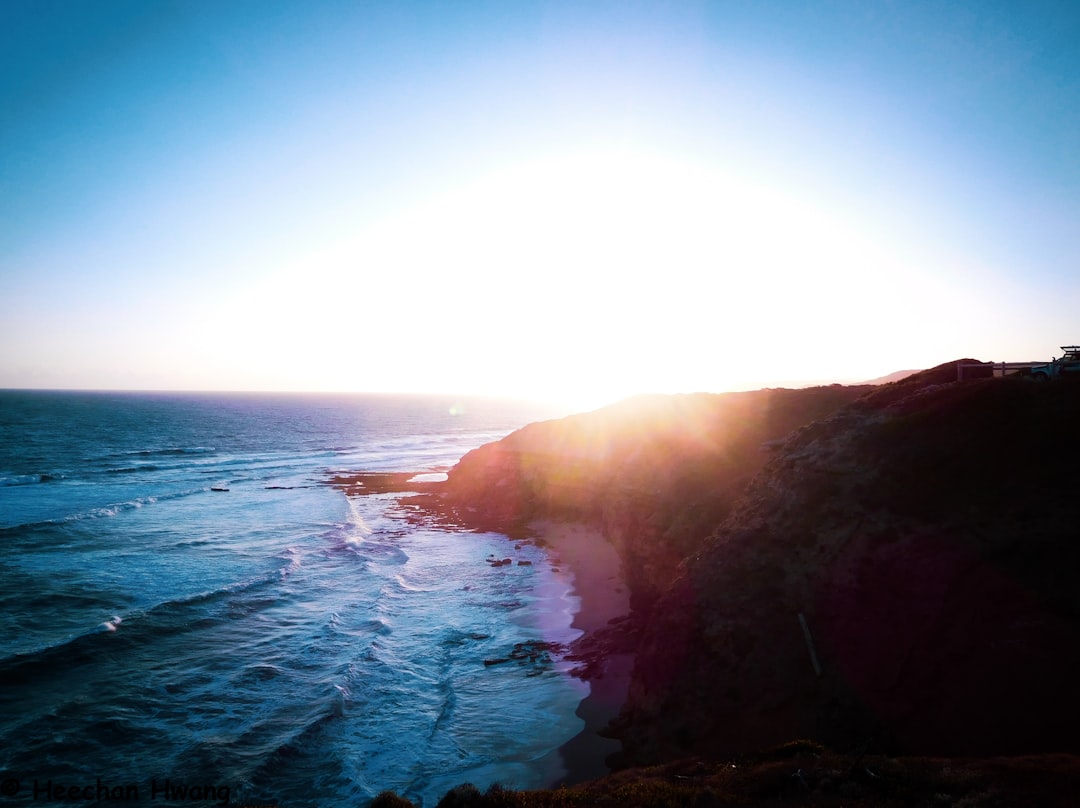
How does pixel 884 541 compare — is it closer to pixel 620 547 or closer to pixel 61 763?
pixel 620 547

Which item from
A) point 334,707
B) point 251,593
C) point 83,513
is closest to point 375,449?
point 83,513

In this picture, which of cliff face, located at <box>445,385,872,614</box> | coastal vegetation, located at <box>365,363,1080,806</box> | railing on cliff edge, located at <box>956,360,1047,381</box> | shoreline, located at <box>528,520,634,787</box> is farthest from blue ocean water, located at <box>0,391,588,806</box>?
railing on cliff edge, located at <box>956,360,1047,381</box>

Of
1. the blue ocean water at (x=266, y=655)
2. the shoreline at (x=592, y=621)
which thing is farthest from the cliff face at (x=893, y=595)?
the blue ocean water at (x=266, y=655)

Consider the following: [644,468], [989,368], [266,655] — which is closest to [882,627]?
[989,368]

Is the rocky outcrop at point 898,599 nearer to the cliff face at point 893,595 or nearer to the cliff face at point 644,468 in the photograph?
the cliff face at point 893,595

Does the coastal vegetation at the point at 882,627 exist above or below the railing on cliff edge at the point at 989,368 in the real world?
below

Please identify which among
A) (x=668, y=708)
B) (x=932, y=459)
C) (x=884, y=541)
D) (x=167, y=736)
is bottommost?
(x=167, y=736)

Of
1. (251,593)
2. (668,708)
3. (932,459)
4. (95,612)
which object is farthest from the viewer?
(251,593)

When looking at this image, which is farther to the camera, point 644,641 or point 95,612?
point 95,612
